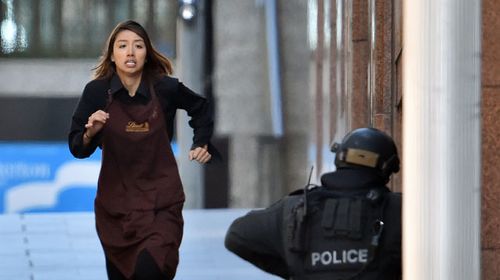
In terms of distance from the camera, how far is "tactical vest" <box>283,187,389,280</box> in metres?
5.57

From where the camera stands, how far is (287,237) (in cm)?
561

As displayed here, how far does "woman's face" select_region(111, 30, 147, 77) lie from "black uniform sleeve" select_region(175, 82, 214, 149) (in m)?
0.30

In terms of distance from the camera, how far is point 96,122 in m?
7.44

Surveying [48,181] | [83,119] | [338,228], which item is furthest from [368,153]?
[48,181]

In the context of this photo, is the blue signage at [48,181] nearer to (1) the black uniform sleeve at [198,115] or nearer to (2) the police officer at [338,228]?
(1) the black uniform sleeve at [198,115]

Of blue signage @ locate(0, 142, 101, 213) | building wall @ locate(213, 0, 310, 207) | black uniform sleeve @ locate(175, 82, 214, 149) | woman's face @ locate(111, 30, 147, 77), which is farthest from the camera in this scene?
building wall @ locate(213, 0, 310, 207)

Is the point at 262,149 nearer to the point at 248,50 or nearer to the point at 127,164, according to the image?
the point at 248,50

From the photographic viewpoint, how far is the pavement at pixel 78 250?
37.3 feet

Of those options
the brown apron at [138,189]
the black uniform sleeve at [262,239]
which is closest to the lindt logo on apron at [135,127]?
the brown apron at [138,189]

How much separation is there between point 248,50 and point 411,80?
1584 centimetres

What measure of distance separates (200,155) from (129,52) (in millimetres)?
592

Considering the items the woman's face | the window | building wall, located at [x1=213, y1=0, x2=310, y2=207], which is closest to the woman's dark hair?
the woman's face

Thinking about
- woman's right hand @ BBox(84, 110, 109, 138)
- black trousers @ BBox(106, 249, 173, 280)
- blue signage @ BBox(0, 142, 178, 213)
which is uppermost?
woman's right hand @ BBox(84, 110, 109, 138)

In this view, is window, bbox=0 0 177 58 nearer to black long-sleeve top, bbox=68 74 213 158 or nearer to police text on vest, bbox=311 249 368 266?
black long-sleeve top, bbox=68 74 213 158
